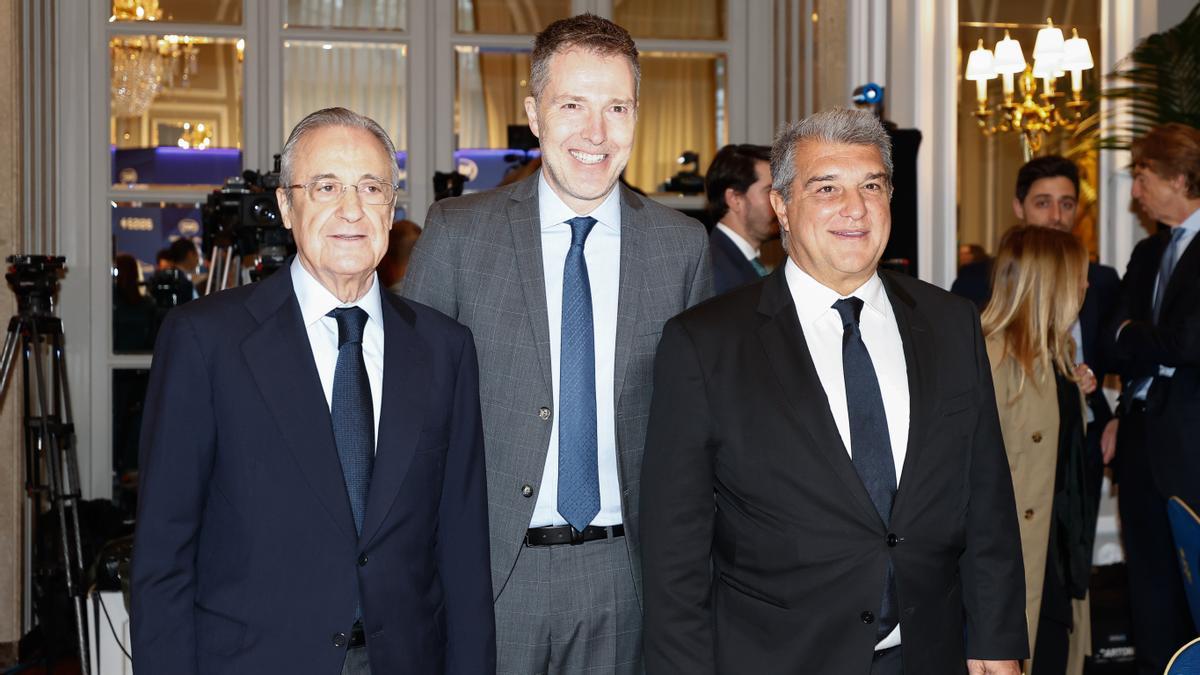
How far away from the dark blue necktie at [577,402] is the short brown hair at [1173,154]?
267cm

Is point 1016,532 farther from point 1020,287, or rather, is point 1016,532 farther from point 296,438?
point 1020,287

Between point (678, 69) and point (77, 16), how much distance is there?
285 centimetres

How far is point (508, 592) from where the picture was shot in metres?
2.18

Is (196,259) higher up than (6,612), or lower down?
higher up

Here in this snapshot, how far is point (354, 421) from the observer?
1.93m

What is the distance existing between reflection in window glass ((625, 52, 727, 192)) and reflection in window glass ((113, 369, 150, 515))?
2576mm

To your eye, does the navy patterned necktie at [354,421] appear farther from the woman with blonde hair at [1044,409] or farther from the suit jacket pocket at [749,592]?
the woman with blonde hair at [1044,409]

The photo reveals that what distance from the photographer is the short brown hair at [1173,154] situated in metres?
4.10

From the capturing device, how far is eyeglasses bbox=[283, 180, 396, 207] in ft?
6.47

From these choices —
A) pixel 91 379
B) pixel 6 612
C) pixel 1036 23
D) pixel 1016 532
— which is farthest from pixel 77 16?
pixel 1016 532

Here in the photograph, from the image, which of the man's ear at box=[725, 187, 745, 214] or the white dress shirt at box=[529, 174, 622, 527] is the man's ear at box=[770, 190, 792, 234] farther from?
the man's ear at box=[725, 187, 745, 214]

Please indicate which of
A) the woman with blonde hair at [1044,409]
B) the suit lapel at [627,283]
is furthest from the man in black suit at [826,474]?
the woman with blonde hair at [1044,409]

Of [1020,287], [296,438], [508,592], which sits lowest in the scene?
[508,592]

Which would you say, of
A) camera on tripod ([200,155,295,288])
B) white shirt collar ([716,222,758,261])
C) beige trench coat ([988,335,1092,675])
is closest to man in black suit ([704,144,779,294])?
white shirt collar ([716,222,758,261])
